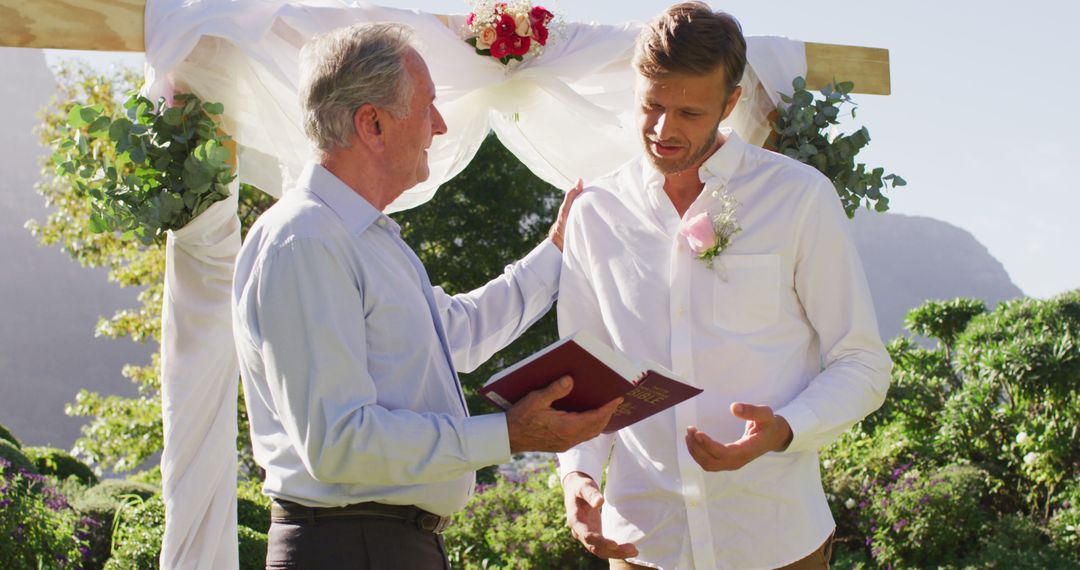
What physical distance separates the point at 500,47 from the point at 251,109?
968 millimetres

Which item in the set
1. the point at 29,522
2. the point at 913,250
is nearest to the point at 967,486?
the point at 29,522

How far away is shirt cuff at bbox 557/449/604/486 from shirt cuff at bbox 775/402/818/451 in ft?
1.67

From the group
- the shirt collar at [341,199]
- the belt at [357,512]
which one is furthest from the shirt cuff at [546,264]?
the belt at [357,512]

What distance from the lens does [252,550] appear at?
6.64 meters

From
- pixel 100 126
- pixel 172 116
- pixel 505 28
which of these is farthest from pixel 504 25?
pixel 100 126

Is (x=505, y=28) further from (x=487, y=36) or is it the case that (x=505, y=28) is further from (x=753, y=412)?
(x=753, y=412)

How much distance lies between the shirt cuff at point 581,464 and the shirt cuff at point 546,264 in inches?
23.2

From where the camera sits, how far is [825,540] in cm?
273

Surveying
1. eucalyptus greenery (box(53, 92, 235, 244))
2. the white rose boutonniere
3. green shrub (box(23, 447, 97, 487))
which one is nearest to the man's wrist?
the white rose boutonniere

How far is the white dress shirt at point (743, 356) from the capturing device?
8.66 feet

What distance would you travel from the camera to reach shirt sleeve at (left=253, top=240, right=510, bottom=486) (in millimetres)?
2127

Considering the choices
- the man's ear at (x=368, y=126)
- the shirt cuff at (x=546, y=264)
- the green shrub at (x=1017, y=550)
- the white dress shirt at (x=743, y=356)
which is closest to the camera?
Result: the man's ear at (x=368, y=126)

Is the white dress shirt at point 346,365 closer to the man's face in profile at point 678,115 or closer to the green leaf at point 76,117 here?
the man's face in profile at point 678,115

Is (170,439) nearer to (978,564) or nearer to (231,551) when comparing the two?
(231,551)
